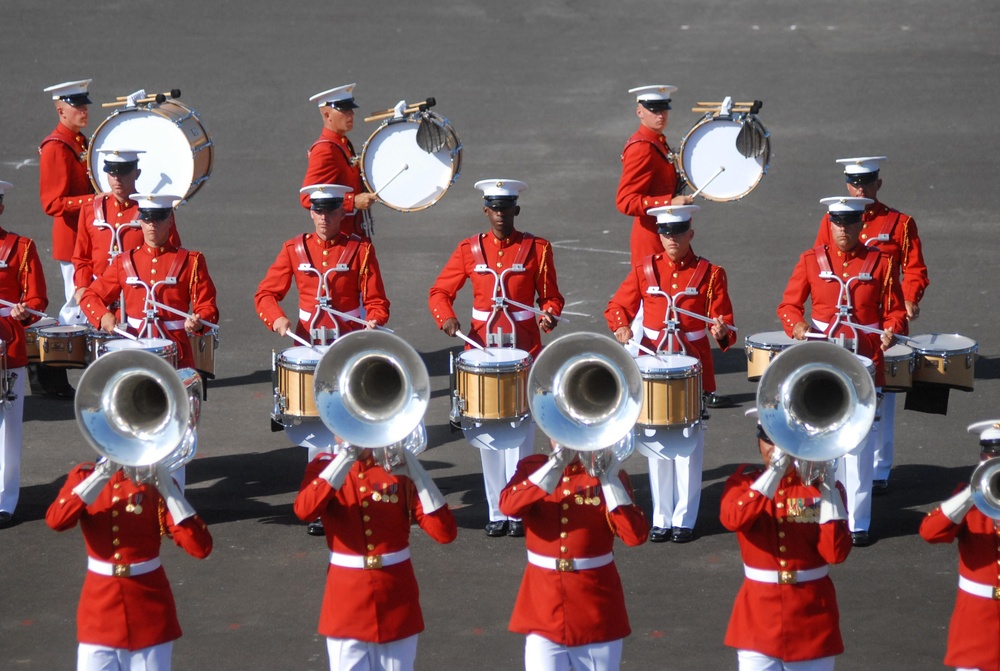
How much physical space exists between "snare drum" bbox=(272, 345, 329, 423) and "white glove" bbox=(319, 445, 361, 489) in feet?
7.15

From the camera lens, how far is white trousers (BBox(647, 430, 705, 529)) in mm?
10289

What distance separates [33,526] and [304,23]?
15649 mm

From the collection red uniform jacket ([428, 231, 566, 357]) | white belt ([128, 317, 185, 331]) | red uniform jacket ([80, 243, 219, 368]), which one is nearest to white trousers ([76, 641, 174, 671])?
red uniform jacket ([80, 243, 219, 368])

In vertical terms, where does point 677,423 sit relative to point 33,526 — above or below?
above

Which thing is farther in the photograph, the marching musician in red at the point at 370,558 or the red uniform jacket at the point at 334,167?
the red uniform jacket at the point at 334,167

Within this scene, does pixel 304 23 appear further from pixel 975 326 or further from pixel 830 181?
pixel 975 326

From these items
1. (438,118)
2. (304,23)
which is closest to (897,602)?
(438,118)

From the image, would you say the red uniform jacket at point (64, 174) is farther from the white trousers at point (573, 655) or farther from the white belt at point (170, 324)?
the white trousers at point (573, 655)

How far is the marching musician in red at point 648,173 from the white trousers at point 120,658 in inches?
217

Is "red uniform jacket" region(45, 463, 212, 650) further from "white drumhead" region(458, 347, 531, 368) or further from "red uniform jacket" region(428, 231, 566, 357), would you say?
"red uniform jacket" region(428, 231, 566, 357)

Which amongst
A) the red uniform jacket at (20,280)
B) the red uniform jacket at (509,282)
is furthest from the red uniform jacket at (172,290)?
the red uniform jacket at (509,282)

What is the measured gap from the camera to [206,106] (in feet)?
73.5

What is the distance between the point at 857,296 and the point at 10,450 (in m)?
5.36

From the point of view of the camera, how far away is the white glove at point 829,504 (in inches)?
280
